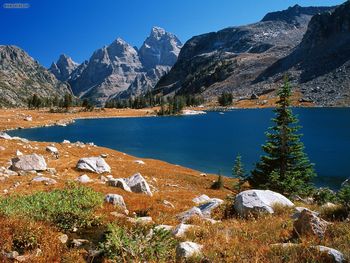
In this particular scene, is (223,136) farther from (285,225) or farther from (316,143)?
(285,225)

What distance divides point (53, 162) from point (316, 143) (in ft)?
190

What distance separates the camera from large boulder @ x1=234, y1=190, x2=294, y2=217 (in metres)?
12.6

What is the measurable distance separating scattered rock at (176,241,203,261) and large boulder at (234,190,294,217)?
473 centimetres

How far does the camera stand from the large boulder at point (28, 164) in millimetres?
24844

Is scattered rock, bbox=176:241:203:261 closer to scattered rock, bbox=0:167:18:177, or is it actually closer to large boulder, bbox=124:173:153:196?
large boulder, bbox=124:173:153:196

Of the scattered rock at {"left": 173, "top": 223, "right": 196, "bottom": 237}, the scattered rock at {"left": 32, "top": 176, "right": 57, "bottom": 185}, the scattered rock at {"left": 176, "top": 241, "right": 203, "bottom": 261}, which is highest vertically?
the scattered rock at {"left": 176, "top": 241, "right": 203, "bottom": 261}

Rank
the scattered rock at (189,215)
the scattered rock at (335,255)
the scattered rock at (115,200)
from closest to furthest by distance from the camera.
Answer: the scattered rock at (335,255) → the scattered rock at (189,215) → the scattered rock at (115,200)

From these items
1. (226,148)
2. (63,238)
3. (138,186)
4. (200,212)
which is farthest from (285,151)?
(226,148)

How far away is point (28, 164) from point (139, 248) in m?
20.3

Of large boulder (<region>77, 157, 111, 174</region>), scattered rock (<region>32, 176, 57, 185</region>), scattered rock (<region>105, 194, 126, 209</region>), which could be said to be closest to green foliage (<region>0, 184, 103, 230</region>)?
scattered rock (<region>105, 194, 126, 209</region>)

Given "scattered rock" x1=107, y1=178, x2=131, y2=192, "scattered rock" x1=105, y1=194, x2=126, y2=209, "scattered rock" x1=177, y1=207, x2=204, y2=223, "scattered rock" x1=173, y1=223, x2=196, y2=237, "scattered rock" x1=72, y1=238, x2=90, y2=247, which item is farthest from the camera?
"scattered rock" x1=107, y1=178, x2=131, y2=192

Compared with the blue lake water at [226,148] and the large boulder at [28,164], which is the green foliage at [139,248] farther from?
the blue lake water at [226,148]

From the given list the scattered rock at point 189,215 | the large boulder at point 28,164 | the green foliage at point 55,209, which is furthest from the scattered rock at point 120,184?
the green foliage at point 55,209

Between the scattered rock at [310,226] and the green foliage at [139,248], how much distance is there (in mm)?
3627
